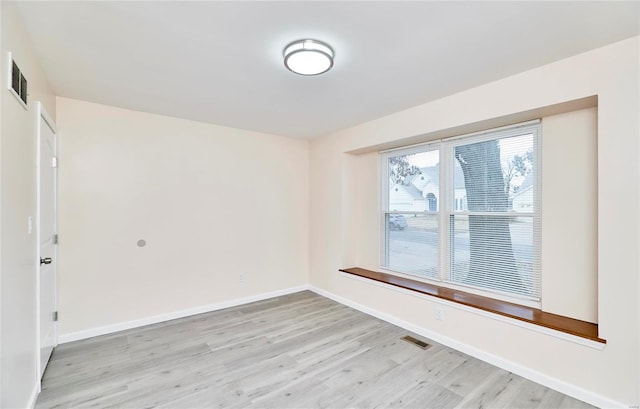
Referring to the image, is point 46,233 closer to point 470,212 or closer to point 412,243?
point 412,243

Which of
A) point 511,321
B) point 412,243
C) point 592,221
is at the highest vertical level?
point 592,221

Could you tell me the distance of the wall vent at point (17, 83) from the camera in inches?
63.0

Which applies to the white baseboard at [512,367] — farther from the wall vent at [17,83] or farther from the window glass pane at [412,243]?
the wall vent at [17,83]

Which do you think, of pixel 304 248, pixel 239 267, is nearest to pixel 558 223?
pixel 304 248

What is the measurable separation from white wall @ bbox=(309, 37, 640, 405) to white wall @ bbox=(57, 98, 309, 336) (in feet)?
6.23

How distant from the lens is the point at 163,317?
3.52 metres

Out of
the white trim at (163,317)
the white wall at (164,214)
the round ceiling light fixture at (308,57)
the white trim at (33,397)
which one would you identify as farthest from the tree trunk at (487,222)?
the white trim at (33,397)

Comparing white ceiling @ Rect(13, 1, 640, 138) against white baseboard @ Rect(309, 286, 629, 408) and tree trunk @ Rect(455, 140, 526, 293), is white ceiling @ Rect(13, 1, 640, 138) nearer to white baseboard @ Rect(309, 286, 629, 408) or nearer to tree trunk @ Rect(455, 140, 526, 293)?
tree trunk @ Rect(455, 140, 526, 293)

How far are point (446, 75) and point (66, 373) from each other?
4012 millimetres

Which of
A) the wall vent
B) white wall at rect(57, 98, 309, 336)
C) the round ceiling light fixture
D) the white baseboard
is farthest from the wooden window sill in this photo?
the wall vent

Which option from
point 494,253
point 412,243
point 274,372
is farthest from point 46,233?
point 494,253

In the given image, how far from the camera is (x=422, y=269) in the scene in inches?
143

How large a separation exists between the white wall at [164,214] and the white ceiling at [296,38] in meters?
0.58

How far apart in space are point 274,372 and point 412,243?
223 centimetres
